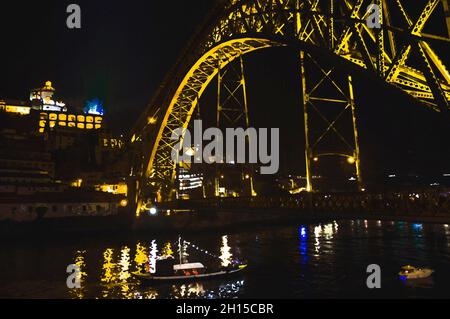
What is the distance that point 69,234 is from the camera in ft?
197

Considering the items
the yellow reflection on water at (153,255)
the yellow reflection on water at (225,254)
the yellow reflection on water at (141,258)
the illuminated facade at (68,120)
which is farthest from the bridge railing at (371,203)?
the illuminated facade at (68,120)

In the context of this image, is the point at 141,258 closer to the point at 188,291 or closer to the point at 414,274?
the point at 188,291

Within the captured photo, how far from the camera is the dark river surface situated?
→ 86.1 ft

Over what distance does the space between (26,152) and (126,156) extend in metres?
18.2

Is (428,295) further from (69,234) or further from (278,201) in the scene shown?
(69,234)

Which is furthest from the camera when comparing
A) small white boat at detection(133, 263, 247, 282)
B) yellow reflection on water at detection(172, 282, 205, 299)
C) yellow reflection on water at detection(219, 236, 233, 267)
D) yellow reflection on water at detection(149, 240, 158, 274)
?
yellow reflection on water at detection(219, 236, 233, 267)

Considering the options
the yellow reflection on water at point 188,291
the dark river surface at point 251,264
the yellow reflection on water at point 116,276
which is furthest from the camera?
the yellow reflection on water at point 116,276

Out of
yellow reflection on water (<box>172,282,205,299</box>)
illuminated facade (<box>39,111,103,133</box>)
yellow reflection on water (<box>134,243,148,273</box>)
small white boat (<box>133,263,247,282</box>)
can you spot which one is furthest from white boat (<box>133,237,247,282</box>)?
illuminated facade (<box>39,111,103,133</box>)

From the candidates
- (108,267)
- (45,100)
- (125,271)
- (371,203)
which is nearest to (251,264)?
(125,271)

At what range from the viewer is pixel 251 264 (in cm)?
3634

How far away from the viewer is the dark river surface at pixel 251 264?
26250 mm

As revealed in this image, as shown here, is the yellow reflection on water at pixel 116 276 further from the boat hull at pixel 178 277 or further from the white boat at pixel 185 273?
the white boat at pixel 185 273

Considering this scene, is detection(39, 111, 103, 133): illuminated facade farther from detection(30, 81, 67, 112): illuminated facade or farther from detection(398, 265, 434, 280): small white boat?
detection(398, 265, 434, 280): small white boat
